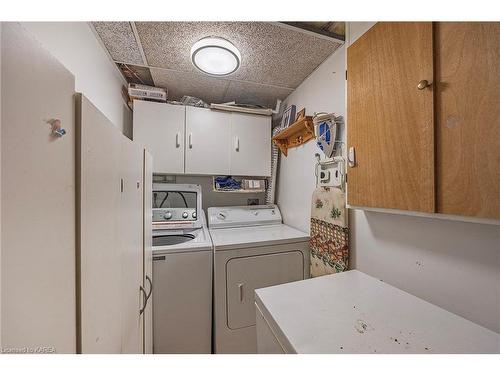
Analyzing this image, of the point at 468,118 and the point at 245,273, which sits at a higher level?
the point at 468,118

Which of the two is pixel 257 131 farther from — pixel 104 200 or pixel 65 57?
pixel 104 200

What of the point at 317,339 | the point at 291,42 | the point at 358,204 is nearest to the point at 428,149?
the point at 358,204

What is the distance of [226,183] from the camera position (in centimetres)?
249

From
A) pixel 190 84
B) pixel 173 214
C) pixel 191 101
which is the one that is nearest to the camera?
pixel 173 214

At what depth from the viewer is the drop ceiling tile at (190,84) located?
1.96 m

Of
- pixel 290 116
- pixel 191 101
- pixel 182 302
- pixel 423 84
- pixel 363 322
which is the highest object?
pixel 191 101

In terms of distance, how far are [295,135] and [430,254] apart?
154cm

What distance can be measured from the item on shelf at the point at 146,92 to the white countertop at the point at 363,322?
2.13 meters

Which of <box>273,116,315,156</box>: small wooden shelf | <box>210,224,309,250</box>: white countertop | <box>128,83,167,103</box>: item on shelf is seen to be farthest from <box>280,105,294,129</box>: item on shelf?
<box>128,83,167,103</box>: item on shelf

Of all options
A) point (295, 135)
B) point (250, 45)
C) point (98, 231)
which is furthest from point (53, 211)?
point (295, 135)

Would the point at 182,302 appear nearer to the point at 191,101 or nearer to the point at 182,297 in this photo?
the point at 182,297

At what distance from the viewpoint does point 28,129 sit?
0.35 meters

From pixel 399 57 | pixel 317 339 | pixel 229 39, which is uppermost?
pixel 229 39

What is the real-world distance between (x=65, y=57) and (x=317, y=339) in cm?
183
